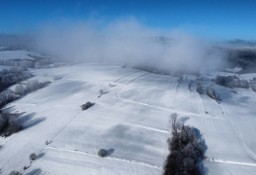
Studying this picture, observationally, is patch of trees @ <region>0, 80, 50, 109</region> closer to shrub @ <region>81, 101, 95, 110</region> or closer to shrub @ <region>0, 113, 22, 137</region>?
shrub @ <region>0, 113, 22, 137</region>

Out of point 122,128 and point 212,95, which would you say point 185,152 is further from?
point 212,95

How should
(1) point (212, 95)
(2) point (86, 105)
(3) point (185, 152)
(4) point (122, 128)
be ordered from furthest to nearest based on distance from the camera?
(1) point (212, 95) < (2) point (86, 105) < (4) point (122, 128) < (3) point (185, 152)

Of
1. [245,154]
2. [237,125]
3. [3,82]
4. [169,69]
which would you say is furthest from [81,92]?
[169,69]

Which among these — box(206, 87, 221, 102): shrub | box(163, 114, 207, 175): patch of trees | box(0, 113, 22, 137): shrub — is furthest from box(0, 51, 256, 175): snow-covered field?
box(206, 87, 221, 102): shrub

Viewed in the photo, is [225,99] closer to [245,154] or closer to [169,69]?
[245,154]

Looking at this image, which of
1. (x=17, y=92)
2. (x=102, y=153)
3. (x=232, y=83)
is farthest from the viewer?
(x=232, y=83)

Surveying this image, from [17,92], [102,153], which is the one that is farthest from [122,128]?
[17,92]

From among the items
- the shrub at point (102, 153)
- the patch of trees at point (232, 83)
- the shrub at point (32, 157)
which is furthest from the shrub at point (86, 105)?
→ the patch of trees at point (232, 83)
